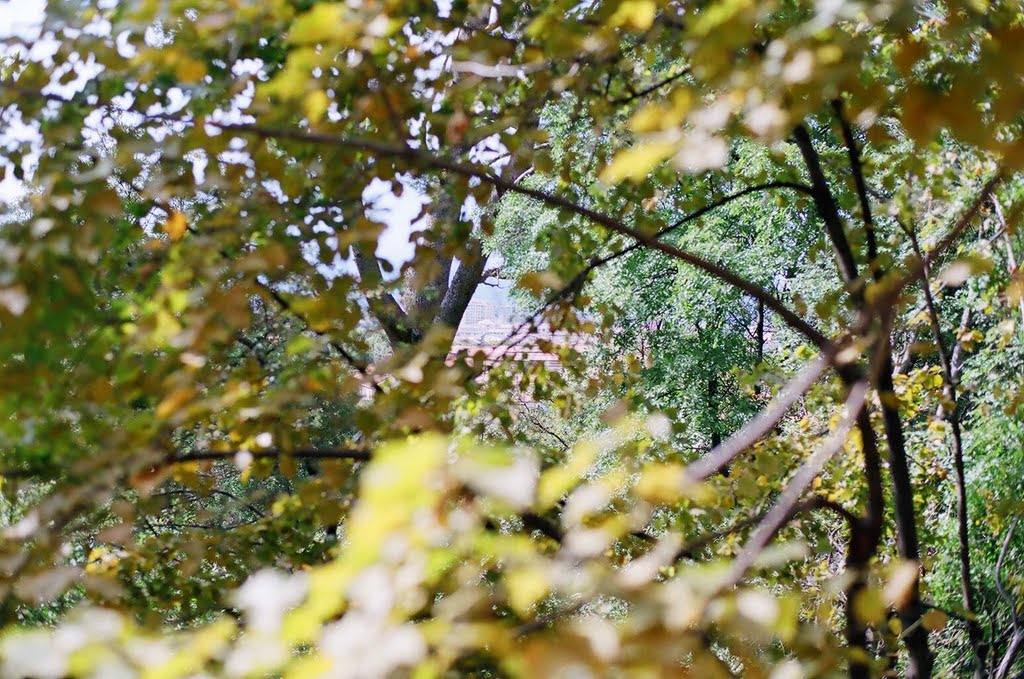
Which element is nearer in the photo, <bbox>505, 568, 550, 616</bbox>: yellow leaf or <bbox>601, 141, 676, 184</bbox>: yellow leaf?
<bbox>505, 568, 550, 616</bbox>: yellow leaf

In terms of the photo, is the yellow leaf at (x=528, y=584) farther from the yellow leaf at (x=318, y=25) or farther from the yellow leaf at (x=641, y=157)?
the yellow leaf at (x=318, y=25)

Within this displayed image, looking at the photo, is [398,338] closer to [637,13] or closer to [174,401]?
[174,401]

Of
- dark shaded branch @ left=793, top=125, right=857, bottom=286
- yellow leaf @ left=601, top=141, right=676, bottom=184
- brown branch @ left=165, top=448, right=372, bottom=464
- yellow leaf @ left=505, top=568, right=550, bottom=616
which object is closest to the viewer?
yellow leaf @ left=505, top=568, right=550, bottom=616

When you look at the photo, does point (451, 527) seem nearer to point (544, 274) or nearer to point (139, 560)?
point (544, 274)

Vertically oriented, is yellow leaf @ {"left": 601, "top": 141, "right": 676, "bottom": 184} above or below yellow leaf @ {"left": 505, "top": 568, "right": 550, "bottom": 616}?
above

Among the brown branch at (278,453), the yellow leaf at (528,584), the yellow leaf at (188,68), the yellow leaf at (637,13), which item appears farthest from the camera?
the brown branch at (278,453)

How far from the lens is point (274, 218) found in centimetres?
129

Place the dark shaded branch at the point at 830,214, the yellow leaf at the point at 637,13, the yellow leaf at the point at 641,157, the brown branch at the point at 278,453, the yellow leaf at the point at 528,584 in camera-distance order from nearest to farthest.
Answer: the yellow leaf at the point at 528,584 < the yellow leaf at the point at 641,157 < the yellow leaf at the point at 637,13 < the brown branch at the point at 278,453 < the dark shaded branch at the point at 830,214

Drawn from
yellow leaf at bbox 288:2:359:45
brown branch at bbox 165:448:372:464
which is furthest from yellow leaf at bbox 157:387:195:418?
yellow leaf at bbox 288:2:359:45

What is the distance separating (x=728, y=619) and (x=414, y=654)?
0.32 metres

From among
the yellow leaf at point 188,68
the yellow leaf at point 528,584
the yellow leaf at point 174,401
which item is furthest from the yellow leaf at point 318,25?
the yellow leaf at point 528,584

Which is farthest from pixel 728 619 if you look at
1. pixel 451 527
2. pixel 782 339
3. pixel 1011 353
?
pixel 782 339

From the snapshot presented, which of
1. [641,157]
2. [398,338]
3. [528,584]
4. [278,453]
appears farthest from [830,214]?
[398,338]

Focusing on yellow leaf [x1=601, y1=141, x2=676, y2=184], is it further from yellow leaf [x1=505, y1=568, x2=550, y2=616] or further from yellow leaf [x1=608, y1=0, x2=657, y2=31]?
yellow leaf [x1=505, y1=568, x2=550, y2=616]
